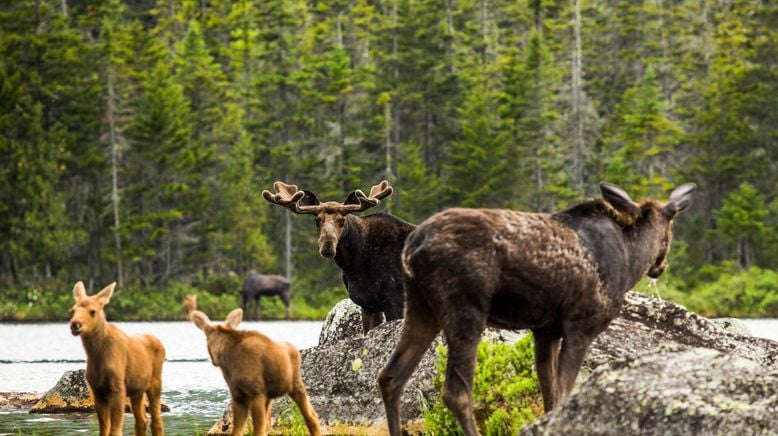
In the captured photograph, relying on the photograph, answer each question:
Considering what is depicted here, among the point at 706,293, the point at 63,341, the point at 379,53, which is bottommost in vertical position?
the point at 706,293

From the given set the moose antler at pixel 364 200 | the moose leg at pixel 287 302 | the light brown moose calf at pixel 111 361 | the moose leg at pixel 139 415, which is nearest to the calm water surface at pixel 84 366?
the moose leg at pixel 139 415

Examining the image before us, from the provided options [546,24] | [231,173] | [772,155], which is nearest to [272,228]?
[231,173]

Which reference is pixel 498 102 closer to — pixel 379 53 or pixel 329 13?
pixel 379 53

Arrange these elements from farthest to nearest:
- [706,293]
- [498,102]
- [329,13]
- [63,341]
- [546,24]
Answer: [546,24] → [329,13] → [498,102] → [706,293] → [63,341]

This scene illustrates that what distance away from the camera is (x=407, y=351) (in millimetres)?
9109

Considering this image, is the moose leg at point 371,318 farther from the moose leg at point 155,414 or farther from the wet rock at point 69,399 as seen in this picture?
the moose leg at point 155,414

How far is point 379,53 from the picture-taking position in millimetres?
86688

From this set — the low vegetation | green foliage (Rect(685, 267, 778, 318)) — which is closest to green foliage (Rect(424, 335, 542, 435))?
the low vegetation

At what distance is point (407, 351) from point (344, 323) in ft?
24.3

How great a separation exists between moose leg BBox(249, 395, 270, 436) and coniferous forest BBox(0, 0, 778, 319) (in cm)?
5439

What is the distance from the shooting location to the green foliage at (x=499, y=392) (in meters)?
10.8

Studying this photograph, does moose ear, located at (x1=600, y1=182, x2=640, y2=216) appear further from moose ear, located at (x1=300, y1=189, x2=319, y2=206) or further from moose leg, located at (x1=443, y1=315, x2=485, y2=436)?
moose ear, located at (x1=300, y1=189, x2=319, y2=206)

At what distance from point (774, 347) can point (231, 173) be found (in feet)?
208

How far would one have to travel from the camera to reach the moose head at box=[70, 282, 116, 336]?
28.2 ft
